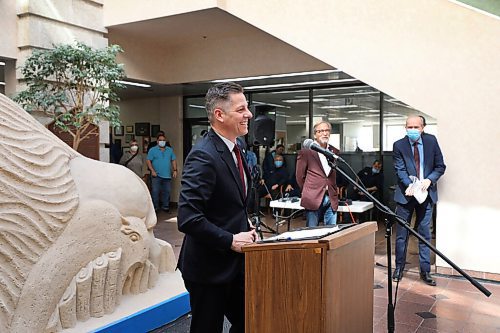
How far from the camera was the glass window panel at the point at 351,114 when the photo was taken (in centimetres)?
961

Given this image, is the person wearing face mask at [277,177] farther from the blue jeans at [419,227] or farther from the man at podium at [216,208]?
the man at podium at [216,208]

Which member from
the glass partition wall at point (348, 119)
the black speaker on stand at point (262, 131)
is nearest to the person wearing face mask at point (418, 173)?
the black speaker on stand at point (262, 131)

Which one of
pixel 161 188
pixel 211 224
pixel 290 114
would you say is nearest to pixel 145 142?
pixel 161 188

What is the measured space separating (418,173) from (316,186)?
3.44ft

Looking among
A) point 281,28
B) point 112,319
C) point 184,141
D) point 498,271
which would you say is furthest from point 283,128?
point 112,319

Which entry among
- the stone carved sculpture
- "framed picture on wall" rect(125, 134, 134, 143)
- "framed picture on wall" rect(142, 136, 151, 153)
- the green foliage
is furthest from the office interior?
the stone carved sculpture

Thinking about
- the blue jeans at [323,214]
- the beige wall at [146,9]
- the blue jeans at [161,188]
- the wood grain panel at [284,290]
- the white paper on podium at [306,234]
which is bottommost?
the blue jeans at [161,188]

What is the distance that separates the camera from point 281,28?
6.15 m

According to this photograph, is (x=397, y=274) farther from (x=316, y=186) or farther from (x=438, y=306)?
(x=316, y=186)

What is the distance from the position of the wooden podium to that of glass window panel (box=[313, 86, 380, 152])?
788 cm

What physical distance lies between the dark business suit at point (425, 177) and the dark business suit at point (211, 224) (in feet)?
10.6

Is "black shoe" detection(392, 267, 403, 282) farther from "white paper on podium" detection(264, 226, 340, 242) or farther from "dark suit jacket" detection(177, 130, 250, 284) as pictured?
"dark suit jacket" detection(177, 130, 250, 284)

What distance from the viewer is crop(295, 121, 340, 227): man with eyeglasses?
5320 mm

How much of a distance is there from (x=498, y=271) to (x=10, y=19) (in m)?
6.87
